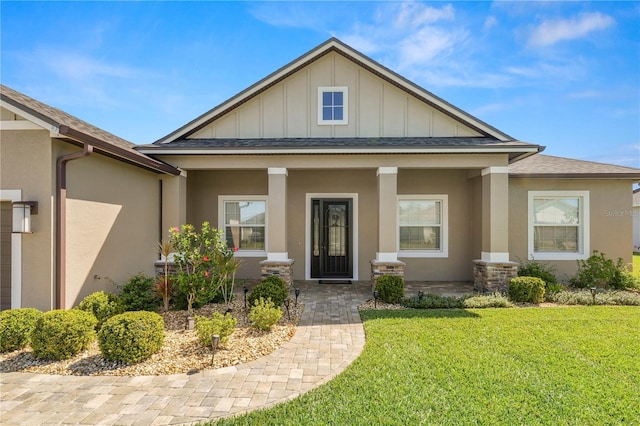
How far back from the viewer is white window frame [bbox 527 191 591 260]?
31.8ft

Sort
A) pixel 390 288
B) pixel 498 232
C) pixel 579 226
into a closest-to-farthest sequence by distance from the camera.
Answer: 1. pixel 390 288
2. pixel 498 232
3. pixel 579 226

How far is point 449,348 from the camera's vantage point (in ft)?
15.3

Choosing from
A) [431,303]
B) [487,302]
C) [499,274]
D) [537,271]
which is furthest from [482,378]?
[537,271]

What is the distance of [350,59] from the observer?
9094 mm

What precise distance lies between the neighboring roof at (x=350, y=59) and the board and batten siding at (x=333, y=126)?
12 centimetres

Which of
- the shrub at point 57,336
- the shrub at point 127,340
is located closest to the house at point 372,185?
the shrub at point 127,340

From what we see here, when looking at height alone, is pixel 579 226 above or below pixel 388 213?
below

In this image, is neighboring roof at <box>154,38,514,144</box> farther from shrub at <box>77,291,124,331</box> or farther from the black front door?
shrub at <box>77,291,124,331</box>

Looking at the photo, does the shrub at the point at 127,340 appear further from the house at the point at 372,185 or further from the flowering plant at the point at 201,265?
the house at the point at 372,185

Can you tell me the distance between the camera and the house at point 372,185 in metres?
8.18

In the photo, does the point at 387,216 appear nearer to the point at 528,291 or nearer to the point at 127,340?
the point at 528,291

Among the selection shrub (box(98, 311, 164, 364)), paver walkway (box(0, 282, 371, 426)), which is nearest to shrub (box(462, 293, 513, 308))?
paver walkway (box(0, 282, 371, 426))

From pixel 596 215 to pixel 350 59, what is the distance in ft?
28.9

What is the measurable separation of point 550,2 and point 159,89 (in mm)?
12345
